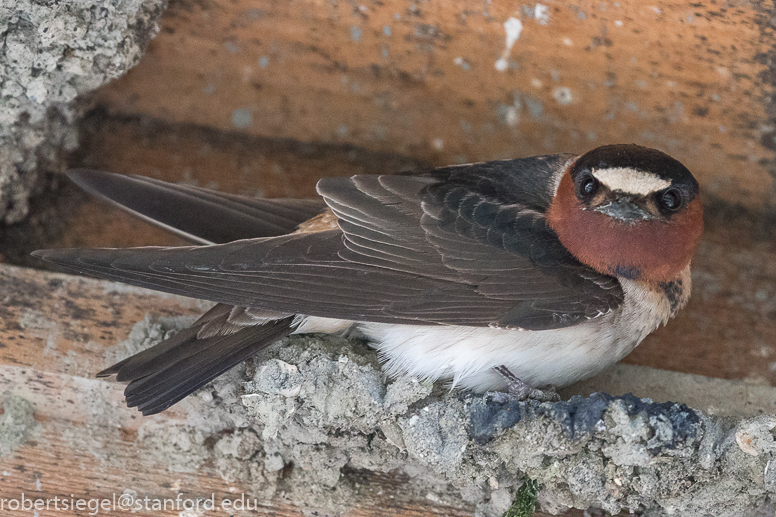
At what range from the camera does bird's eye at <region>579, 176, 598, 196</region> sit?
187 centimetres

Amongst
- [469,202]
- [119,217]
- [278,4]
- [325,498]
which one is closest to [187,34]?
[278,4]

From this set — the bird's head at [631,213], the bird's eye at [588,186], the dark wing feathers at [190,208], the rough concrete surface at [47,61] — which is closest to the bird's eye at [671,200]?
the bird's head at [631,213]

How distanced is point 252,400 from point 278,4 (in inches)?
42.9

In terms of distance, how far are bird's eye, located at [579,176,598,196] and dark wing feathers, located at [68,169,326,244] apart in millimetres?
776

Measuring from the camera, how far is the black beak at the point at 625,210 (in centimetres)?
178

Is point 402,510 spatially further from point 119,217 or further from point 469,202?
point 119,217

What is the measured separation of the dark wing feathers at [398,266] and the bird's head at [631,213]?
0.06 metres

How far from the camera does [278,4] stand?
7.00ft

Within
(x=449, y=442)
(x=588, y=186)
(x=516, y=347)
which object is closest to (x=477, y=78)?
(x=588, y=186)

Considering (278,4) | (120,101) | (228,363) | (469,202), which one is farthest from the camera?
(120,101)

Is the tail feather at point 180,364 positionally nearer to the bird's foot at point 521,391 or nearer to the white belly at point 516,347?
the white belly at point 516,347

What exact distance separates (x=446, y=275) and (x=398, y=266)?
0.12 m

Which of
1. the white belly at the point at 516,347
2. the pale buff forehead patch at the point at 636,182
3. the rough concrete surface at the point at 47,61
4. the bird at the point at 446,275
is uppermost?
the rough concrete surface at the point at 47,61

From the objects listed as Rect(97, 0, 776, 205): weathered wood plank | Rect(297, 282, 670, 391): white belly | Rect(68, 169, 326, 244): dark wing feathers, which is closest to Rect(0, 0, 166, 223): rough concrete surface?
Rect(97, 0, 776, 205): weathered wood plank
